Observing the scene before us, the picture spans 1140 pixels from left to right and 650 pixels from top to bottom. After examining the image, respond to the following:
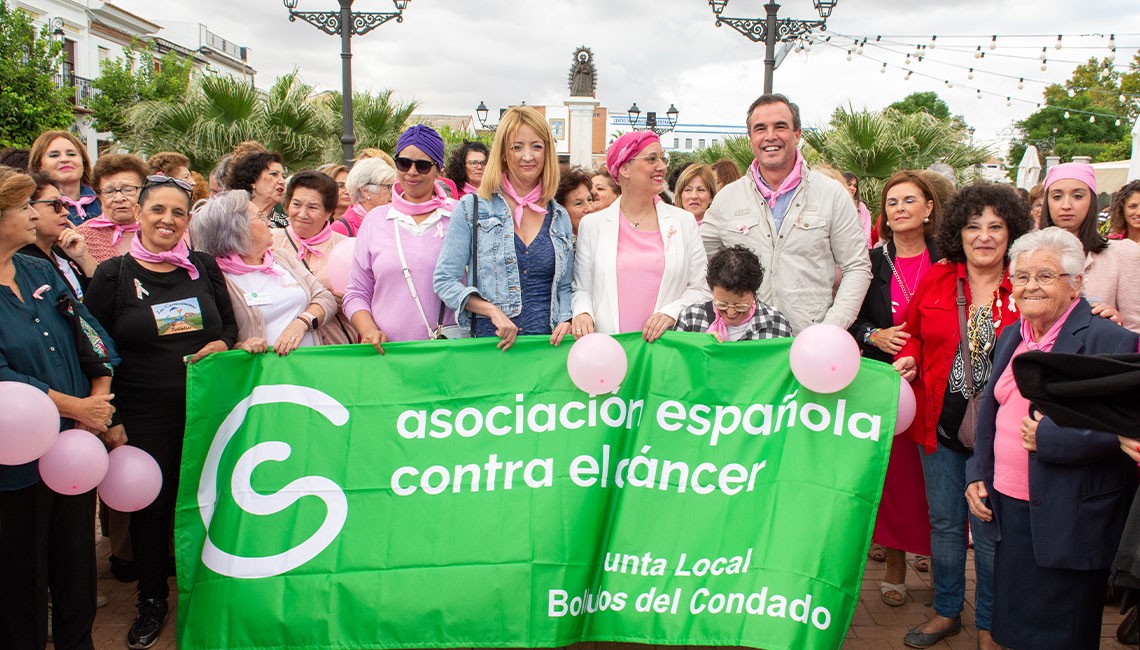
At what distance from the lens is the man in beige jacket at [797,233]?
414 centimetres

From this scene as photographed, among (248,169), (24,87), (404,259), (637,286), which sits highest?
(24,87)

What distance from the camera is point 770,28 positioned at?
11617 mm

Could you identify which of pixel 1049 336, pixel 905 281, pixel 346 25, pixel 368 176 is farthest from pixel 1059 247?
pixel 346 25

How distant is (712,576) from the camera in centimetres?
345

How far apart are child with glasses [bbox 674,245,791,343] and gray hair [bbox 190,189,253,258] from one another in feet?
7.29

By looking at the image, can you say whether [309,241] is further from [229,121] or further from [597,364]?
[229,121]

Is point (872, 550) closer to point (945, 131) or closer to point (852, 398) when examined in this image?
point (852, 398)

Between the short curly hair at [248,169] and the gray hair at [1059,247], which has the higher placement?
the short curly hair at [248,169]

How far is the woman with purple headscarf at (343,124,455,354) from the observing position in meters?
4.10

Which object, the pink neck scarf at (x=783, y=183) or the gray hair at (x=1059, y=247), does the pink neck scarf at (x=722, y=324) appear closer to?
the pink neck scarf at (x=783, y=183)

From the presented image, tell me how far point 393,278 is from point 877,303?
2.54m

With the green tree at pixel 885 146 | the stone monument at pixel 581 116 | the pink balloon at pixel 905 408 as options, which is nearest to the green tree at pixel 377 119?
the green tree at pixel 885 146

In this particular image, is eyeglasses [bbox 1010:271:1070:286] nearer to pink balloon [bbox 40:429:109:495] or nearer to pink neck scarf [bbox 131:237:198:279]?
pink neck scarf [bbox 131:237:198:279]

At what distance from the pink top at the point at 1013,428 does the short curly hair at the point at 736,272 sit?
1082 millimetres
